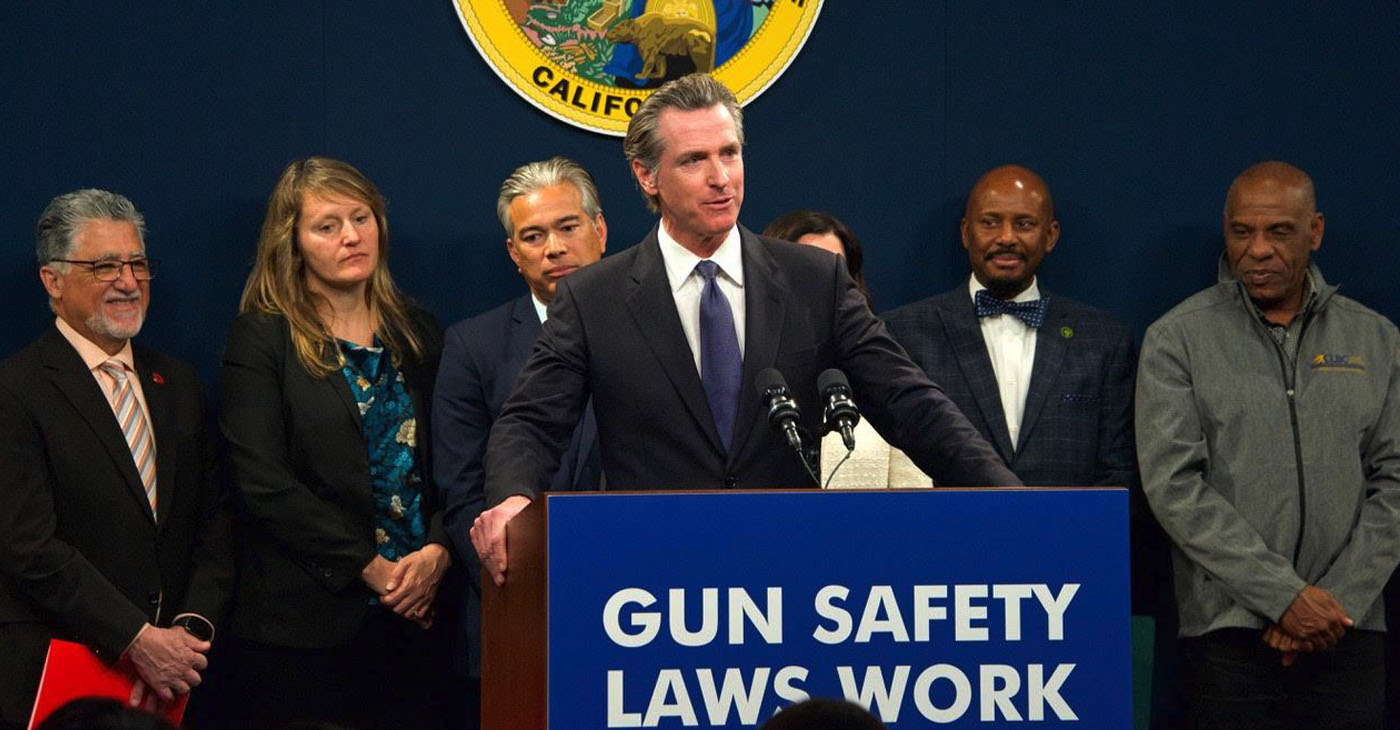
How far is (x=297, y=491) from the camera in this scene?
383 cm

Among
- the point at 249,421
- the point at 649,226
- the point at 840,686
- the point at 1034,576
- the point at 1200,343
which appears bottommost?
the point at 840,686

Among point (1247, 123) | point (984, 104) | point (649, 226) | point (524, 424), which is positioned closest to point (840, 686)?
point (524, 424)

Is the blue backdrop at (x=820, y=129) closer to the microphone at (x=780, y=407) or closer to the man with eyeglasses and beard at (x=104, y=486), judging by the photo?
the man with eyeglasses and beard at (x=104, y=486)

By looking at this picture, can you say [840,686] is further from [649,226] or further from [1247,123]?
[1247,123]

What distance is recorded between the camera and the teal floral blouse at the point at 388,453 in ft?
13.0

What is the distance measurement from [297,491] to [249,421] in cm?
22

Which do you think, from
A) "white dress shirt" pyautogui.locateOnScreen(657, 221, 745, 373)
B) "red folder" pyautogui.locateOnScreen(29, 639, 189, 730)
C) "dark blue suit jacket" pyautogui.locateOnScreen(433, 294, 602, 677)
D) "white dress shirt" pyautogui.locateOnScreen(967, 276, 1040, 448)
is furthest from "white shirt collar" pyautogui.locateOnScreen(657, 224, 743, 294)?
"white dress shirt" pyautogui.locateOnScreen(967, 276, 1040, 448)

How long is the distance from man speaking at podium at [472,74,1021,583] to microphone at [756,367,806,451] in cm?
31

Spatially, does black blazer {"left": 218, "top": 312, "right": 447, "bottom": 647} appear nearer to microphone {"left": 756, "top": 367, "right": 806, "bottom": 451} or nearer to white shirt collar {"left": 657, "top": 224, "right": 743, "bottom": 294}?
white shirt collar {"left": 657, "top": 224, "right": 743, "bottom": 294}

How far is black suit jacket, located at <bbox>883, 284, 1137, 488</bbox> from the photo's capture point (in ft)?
13.8

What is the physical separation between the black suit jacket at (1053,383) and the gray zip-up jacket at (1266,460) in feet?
0.30

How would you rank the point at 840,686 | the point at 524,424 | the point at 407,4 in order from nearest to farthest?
the point at 840,686, the point at 524,424, the point at 407,4

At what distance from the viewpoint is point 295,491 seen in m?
3.83

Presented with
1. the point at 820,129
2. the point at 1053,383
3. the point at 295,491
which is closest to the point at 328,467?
the point at 295,491
